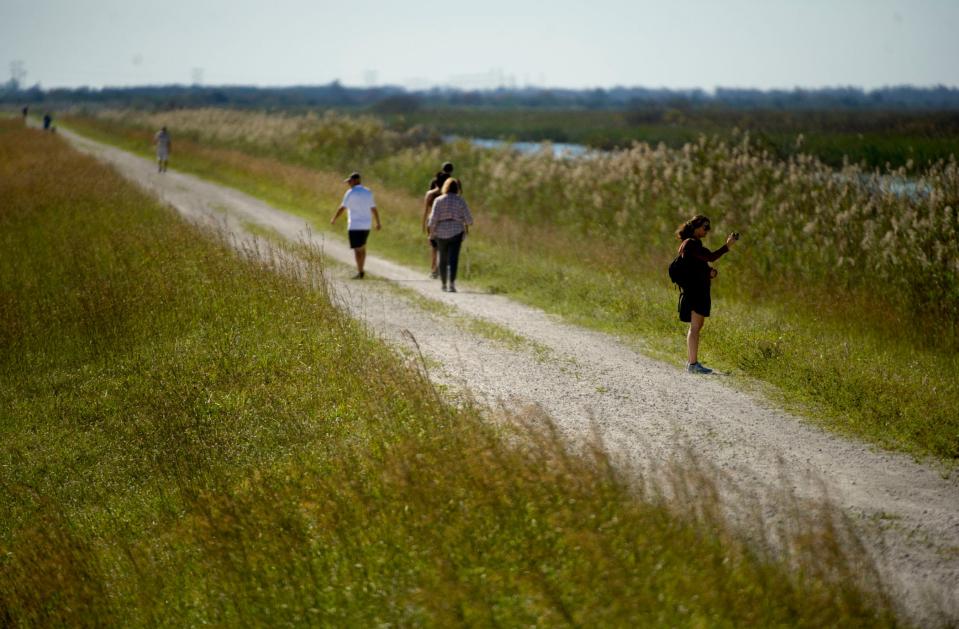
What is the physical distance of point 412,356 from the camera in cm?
1021

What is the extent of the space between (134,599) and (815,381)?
652cm

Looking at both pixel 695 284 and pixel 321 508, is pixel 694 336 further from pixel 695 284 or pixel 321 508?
pixel 321 508

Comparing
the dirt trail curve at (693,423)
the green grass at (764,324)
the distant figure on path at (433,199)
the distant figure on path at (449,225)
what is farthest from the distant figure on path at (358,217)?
the dirt trail curve at (693,423)

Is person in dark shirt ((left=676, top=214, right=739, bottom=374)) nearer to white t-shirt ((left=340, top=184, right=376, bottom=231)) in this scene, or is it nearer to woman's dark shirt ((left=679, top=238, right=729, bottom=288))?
woman's dark shirt ((left=679, top=238, right=729, bottom=288))

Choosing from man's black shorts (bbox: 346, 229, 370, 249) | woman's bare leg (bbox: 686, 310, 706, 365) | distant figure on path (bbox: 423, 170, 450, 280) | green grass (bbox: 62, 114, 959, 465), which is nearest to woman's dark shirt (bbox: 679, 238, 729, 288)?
woman's bare leg (bbox: 686, 310, 706, 365)

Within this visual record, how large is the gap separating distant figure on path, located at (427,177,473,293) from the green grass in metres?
0.85

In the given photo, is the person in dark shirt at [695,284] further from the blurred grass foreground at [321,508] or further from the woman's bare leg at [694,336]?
the blurred grass foreground at [321,508]

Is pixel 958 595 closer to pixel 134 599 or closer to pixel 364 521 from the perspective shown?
pixel 364 521

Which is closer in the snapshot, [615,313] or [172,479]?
[172,479]

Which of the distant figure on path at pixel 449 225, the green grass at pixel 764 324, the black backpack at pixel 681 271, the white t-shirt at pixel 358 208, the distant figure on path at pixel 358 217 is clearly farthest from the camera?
the white t-shirt at pixel 358 208

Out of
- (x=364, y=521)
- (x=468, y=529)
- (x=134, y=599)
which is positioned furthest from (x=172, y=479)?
(x=468, y=529)

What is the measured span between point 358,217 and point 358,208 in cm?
19

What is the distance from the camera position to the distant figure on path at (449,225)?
1498 cm

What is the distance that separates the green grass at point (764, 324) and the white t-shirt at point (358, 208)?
210 centimetres
